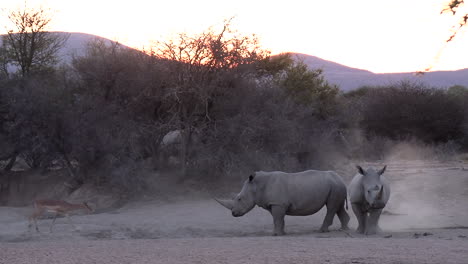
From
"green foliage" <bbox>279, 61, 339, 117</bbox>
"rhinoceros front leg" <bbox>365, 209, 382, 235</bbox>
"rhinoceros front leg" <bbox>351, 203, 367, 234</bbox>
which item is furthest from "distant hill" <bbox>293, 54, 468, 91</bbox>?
"rhinoceros front leg" <bbox>365, 209, 382, 235</bbox>

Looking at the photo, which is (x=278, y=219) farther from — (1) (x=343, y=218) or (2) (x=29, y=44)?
(2) (x=29, y=44)

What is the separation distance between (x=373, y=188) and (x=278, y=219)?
236cm

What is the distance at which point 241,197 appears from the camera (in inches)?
620

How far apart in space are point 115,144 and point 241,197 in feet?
23.9

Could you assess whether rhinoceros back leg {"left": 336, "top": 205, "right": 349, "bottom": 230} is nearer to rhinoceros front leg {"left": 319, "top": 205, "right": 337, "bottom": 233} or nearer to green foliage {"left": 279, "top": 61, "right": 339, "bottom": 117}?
rhinoceros front leg {"left": 319, "top": 205, "right": 337, "bottom": 233}

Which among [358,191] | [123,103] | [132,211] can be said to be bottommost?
[132,211]

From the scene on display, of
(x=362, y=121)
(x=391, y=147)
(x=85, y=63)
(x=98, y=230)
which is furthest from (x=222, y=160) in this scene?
(x=362, y=121)

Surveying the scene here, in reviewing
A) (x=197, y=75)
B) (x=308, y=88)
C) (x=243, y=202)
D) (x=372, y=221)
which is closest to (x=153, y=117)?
(x=197, y=75)

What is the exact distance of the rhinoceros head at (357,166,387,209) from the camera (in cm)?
1415

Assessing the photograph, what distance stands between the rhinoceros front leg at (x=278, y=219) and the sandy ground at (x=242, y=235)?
0.25 metres

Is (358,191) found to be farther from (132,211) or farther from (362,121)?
(362,121)

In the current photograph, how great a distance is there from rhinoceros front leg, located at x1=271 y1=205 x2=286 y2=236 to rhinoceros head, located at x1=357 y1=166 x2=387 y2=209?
6.52 feet

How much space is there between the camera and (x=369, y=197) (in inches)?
559

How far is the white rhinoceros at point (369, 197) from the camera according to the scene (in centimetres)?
1420
